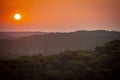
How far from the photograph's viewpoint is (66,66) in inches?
261

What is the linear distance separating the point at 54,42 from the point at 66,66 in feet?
2.19

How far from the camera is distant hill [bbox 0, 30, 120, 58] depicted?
6.73 metres

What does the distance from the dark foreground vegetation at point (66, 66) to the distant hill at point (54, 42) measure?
15cm

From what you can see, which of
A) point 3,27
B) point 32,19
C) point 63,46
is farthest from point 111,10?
point 3,27

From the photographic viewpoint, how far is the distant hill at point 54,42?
6.73 meters

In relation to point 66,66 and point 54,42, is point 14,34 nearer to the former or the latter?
point 54,42

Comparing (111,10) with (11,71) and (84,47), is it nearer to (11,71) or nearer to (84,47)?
(84,47)

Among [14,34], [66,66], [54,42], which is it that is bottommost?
[66,66]

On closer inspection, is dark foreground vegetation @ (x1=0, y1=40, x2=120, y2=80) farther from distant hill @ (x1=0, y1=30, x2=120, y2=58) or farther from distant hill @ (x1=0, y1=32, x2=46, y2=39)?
distant hill @ (x1=0, y1=32, x2=46, y2=39)

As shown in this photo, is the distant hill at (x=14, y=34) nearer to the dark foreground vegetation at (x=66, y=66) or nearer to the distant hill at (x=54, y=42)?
the distant hill at (x=54, y=42)

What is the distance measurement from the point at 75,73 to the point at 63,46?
740mm

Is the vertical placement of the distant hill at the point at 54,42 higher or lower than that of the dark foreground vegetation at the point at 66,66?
higher

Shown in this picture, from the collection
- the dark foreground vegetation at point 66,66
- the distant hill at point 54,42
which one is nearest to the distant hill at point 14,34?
the distant hill at point 54,42

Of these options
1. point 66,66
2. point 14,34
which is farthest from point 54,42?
point 14,34
